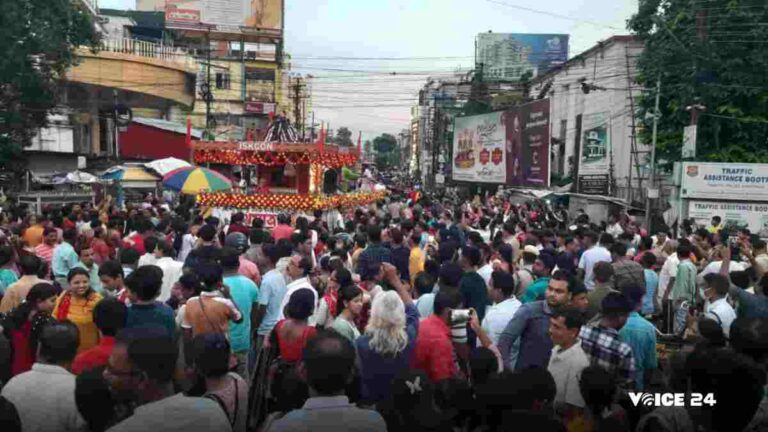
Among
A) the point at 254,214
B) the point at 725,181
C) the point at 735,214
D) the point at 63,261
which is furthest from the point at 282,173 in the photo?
the point at 63,261

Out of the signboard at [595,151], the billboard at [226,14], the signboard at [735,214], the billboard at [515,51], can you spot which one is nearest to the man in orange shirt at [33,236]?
the signboard at [735,214]

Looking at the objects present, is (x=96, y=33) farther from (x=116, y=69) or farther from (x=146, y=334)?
(x=146, y=334)

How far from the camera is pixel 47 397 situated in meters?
3.60

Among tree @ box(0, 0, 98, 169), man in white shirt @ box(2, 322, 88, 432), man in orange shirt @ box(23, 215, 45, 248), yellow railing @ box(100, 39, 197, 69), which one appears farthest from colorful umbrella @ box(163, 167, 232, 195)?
yellow railing @ box(100, 39, 197, 69)

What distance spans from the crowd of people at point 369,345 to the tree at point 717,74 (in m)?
14.6

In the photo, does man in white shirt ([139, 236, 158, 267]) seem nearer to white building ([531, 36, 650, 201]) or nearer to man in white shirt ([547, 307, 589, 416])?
man in white shirt ([547, 307, 589, 416])

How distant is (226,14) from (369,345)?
48.9m

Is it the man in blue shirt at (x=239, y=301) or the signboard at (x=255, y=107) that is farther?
the signboard at (x=255, y=107)

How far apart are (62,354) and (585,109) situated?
112 ft

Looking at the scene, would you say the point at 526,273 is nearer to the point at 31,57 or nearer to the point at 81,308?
the point at 81,308

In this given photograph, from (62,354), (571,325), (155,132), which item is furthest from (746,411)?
(155,132)

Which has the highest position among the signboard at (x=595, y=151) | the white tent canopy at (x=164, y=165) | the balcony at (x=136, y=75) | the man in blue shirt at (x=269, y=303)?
the balcony at (x=136, y=75)

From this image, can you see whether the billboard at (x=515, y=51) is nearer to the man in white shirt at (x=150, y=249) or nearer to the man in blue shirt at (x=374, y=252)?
the man in blue shirt at (x=374, y=252)

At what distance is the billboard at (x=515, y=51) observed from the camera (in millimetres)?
64250
